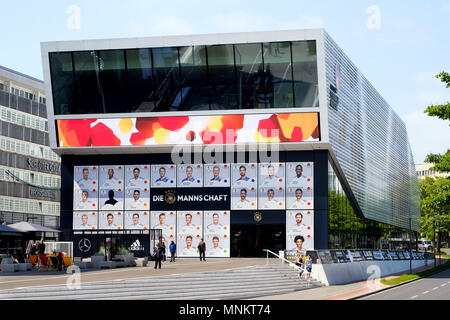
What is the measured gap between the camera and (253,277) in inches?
1490

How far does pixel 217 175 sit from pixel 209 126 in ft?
13.7

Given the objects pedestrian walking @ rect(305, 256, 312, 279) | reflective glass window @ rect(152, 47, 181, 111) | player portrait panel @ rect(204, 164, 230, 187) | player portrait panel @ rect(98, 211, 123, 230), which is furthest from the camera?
player portrait panel @ rect(98, 211, 123, 230)

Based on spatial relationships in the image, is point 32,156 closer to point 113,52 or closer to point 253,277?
point 113,52

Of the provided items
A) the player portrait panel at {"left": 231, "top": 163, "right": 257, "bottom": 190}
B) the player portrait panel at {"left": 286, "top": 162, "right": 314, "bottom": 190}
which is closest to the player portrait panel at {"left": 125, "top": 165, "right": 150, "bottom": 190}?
the player portrait panel at {"left": 231, "top": 163, "right": 257, "bottom": 190}

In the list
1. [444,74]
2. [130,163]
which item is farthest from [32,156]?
[444,74]

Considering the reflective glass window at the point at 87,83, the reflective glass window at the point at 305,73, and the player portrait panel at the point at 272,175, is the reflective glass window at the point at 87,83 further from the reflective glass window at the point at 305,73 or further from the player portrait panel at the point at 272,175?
the reflective glass window at the point at 305,73

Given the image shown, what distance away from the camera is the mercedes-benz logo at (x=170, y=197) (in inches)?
2203

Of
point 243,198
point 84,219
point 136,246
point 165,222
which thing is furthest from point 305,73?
point 84,219

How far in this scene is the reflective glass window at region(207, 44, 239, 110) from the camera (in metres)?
52.5

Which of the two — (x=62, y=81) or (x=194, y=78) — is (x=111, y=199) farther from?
(x=194, y=78)

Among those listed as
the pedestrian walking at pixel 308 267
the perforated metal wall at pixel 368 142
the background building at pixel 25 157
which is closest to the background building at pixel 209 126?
the perforated metal wall at pixel 368 142

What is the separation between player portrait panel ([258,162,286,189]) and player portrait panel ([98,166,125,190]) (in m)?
10.9

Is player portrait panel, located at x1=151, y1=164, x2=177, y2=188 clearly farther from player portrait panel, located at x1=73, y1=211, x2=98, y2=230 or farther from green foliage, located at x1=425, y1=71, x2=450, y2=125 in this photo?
green foliage, located at x1=425, y1=71, x2=450, y2=125
